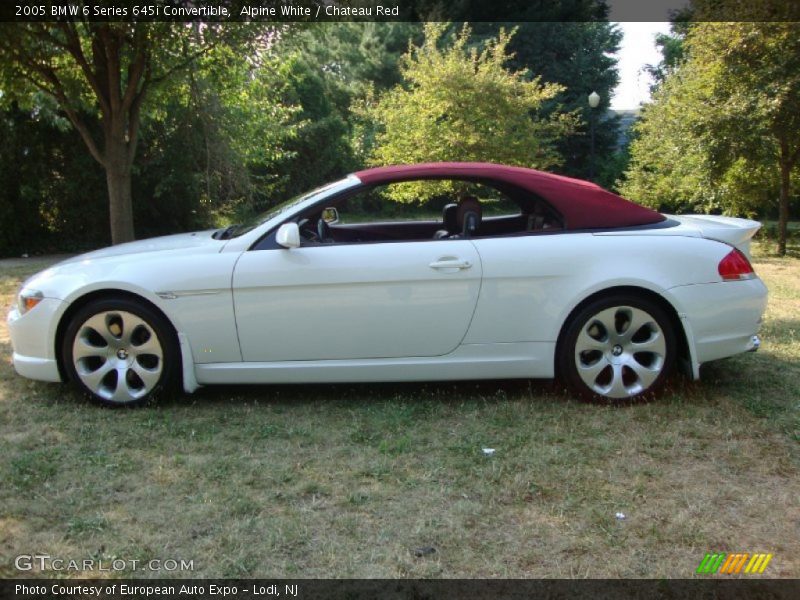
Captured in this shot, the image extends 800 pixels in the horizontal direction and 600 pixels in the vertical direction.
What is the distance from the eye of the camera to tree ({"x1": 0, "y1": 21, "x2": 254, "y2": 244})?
7789 mm

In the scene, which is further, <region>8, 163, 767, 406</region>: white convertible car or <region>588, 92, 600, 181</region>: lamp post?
<region>588, 92, 600, 181</region>: lamp post

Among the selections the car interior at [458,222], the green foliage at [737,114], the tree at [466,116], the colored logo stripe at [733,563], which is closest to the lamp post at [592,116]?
the tree at [466,116]

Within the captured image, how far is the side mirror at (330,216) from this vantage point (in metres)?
4.71

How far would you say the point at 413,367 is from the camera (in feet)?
13.5

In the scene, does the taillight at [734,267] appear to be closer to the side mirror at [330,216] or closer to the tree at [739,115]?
the side mirror at [330,216]

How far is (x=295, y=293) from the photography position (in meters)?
4.03

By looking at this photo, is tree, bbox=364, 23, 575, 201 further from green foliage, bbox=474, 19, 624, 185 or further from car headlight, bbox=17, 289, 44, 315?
green foliage, bbox=474, 19, 624, 185

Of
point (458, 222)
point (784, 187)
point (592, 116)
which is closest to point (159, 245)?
point (458, 222)

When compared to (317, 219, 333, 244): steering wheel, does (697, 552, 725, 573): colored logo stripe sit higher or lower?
lower

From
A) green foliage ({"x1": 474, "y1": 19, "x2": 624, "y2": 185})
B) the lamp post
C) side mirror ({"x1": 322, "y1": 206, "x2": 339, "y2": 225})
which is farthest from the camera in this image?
green foliage ({"x1": 474, "y1": 19, "x2": 624, "y2": 185})

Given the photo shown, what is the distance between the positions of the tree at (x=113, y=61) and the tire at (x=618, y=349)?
20.2 feet

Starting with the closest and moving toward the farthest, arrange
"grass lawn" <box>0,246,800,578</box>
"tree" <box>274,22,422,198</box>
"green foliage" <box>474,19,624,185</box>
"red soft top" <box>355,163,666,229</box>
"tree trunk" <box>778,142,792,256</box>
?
"grass lawn" <box>0,246,800,578</box>
"red soft top" <box>355,163,666,229</box>
"tree trunk" <box>778,142,792,256</box>
"tree" <box>274,22,422,198</box>
"green foliage" <box>474,19,624,185</box>

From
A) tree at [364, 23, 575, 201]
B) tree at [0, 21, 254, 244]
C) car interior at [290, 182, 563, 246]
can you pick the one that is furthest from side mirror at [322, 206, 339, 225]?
tree at [364, 23, 575, 201]

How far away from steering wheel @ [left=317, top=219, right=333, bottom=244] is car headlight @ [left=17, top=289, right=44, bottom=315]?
174cm
